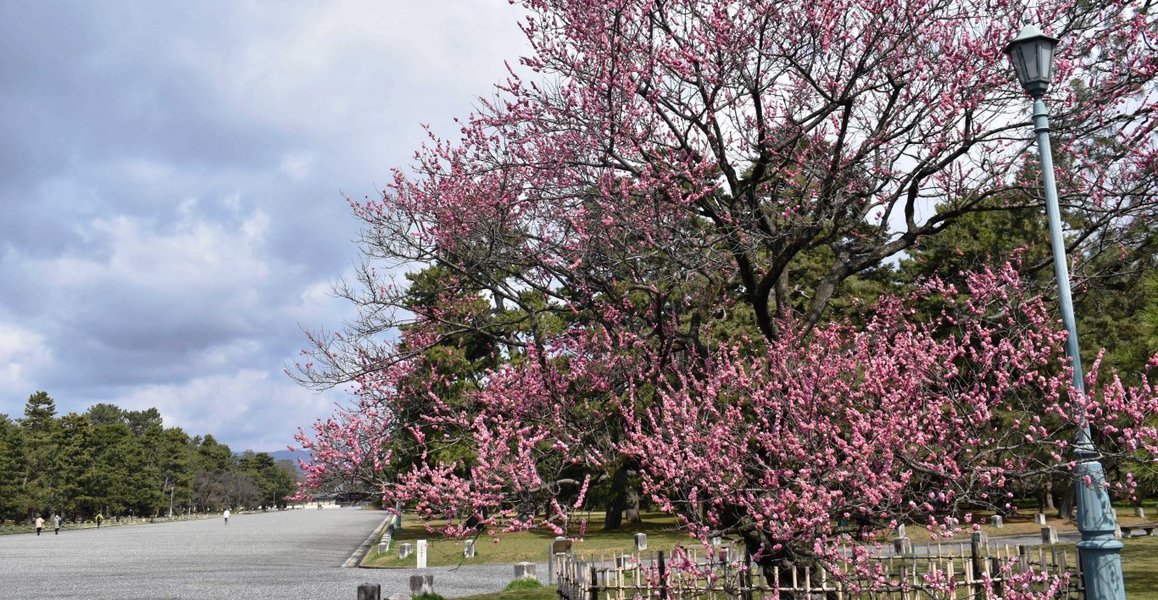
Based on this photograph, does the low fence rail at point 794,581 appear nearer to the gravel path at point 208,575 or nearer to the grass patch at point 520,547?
the gravel path at point 208,575

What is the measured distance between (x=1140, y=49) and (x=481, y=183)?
29.8 feet

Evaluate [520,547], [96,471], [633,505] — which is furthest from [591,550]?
[96,471]

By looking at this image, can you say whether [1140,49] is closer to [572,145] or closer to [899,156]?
[899,156]

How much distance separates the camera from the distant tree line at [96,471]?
70625mm

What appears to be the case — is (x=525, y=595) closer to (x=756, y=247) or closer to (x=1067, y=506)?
(x=756, y=247)

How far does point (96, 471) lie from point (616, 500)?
207ft

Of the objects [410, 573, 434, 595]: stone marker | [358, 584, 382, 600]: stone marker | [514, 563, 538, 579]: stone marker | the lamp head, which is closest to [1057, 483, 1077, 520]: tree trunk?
[514, 563, 538, 579]: stone marker

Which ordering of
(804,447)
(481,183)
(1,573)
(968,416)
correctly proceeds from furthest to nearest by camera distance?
1. (1,573)
2. (481,183)
3. (804,447)
4. (968,416)

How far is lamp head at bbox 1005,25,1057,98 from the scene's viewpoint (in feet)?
24.5

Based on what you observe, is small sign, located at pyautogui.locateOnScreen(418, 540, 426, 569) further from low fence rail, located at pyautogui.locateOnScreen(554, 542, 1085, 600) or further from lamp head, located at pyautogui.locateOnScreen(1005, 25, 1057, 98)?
lamp head, located at pyautogui.locateOnScreen(1005, 25, 1057, 98)

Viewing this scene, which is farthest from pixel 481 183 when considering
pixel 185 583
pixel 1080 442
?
pixel 185 583

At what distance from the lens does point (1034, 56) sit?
7473 millimetres

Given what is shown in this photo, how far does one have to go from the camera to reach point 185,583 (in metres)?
21.6

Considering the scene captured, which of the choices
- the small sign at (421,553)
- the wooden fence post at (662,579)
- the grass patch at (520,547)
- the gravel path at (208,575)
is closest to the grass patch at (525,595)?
the gravel path at (208,575)
